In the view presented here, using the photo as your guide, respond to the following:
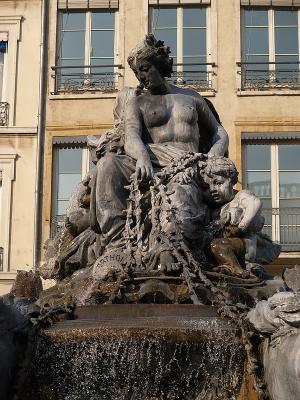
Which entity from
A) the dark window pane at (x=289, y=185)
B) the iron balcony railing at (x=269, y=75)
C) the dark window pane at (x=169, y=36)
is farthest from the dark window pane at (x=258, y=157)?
the dark window pane at (x=169, y=36)

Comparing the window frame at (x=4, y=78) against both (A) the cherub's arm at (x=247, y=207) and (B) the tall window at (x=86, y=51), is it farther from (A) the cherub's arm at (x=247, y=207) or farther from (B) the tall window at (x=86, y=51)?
(A) the cherub's arm at (x=247, y=207)

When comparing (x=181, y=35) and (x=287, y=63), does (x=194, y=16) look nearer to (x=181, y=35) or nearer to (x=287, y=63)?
(x=181, y=35)

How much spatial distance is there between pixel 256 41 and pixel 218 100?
6.51 feet

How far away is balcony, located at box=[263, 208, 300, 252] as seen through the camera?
24891 mm

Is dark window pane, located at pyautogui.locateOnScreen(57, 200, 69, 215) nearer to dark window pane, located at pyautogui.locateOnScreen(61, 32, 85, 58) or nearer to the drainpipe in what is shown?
the drainpipe

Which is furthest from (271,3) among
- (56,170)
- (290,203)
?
(56,170)

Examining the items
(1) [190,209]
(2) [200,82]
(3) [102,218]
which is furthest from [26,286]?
(2) [200,82]

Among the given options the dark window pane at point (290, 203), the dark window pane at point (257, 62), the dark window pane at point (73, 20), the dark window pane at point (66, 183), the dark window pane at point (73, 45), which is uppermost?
the dark window pane at point (73, 20)

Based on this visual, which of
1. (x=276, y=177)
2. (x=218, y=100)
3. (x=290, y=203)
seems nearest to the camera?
(x=290, y=203)

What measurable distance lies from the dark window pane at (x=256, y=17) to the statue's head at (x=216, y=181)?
18.0 metres

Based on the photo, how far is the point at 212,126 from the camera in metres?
10.9

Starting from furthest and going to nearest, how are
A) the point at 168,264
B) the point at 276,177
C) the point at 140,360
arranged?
the point at 276,177
the point at 168,264
the point at 140,360

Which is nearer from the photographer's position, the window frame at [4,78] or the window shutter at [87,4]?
the window frame at [4,78]

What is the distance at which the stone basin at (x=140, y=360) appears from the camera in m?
7.26
